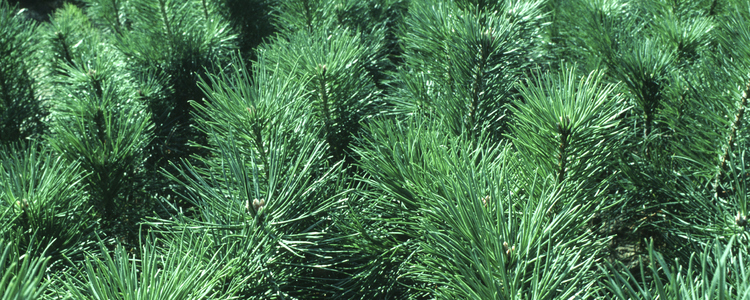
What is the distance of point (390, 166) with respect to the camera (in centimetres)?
40

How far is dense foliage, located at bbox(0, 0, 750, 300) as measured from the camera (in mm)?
310

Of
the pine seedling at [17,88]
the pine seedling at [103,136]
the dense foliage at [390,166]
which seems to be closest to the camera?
the dense foliage at [390,166]

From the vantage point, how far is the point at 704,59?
495mm

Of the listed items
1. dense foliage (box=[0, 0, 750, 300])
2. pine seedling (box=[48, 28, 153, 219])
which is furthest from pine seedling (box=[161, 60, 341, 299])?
pine seedling (box=[48, 28, 153, 219])

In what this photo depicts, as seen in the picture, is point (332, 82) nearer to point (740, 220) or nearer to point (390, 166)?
point (390, 166)

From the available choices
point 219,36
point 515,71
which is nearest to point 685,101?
point 515,71

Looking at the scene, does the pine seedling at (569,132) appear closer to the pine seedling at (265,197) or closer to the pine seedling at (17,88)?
the pine seedling at (265,197)

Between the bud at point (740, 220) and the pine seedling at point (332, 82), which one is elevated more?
the pine seedling at point (332, 82)

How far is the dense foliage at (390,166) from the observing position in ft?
1.02

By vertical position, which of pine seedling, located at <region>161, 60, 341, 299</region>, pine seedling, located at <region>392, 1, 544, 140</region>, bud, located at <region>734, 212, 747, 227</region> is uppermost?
pine seedling, located at <region>392, 1, 544, 140</region>

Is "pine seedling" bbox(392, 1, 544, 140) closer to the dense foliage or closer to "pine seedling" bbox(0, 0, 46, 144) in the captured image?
the dense foliage

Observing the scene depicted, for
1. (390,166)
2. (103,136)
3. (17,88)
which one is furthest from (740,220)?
(17,88)

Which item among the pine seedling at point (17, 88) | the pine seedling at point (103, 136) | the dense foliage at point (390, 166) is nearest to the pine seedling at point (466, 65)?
the dense foliage at point (390, 166)

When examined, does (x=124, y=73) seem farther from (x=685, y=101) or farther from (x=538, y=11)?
(x=685, y=101)
